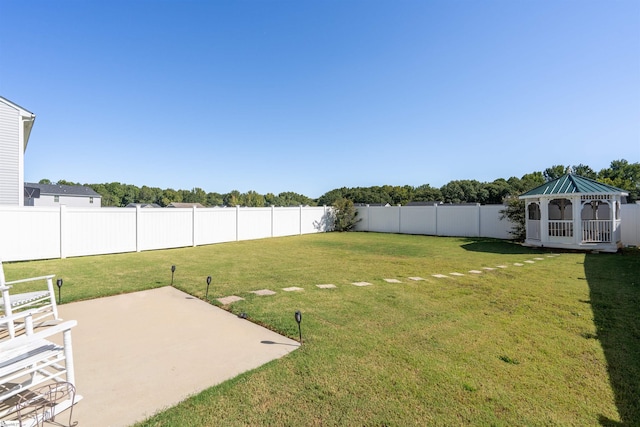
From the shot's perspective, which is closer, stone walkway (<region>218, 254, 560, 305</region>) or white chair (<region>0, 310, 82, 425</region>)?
white chair (<region>0, 310, 82, 425</region>)

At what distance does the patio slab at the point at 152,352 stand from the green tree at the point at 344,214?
1639 cm

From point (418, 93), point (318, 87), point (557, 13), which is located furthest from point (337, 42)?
point (557, 13)

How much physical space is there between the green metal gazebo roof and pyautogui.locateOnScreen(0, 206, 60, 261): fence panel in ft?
58.7

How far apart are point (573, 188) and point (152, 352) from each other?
556 inches

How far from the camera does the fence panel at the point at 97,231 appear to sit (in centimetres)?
956

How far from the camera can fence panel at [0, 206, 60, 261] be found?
8.47m

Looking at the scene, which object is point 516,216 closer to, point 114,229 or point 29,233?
point 114,229

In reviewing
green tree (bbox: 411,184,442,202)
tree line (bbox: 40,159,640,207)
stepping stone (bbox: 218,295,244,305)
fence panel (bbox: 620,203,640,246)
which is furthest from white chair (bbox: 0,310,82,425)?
green tree (bbox: 411,184,442,202)

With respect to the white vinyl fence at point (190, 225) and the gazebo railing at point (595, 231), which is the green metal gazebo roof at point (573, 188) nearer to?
the gazebo railing at point (595, 231)

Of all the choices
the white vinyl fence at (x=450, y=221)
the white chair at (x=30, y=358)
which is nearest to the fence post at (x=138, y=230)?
the white chair at (x=30, y=358)

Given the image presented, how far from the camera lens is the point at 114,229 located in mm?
10562

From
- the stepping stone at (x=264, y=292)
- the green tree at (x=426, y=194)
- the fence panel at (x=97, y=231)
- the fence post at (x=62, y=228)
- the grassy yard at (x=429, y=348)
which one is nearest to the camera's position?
the grassy yard at (x=429, y=348)

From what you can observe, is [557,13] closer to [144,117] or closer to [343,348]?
[343,348]

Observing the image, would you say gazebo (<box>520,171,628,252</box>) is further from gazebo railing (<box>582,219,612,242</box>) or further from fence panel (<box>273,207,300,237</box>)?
fence panel (<box>273,207,300,237</box>)
